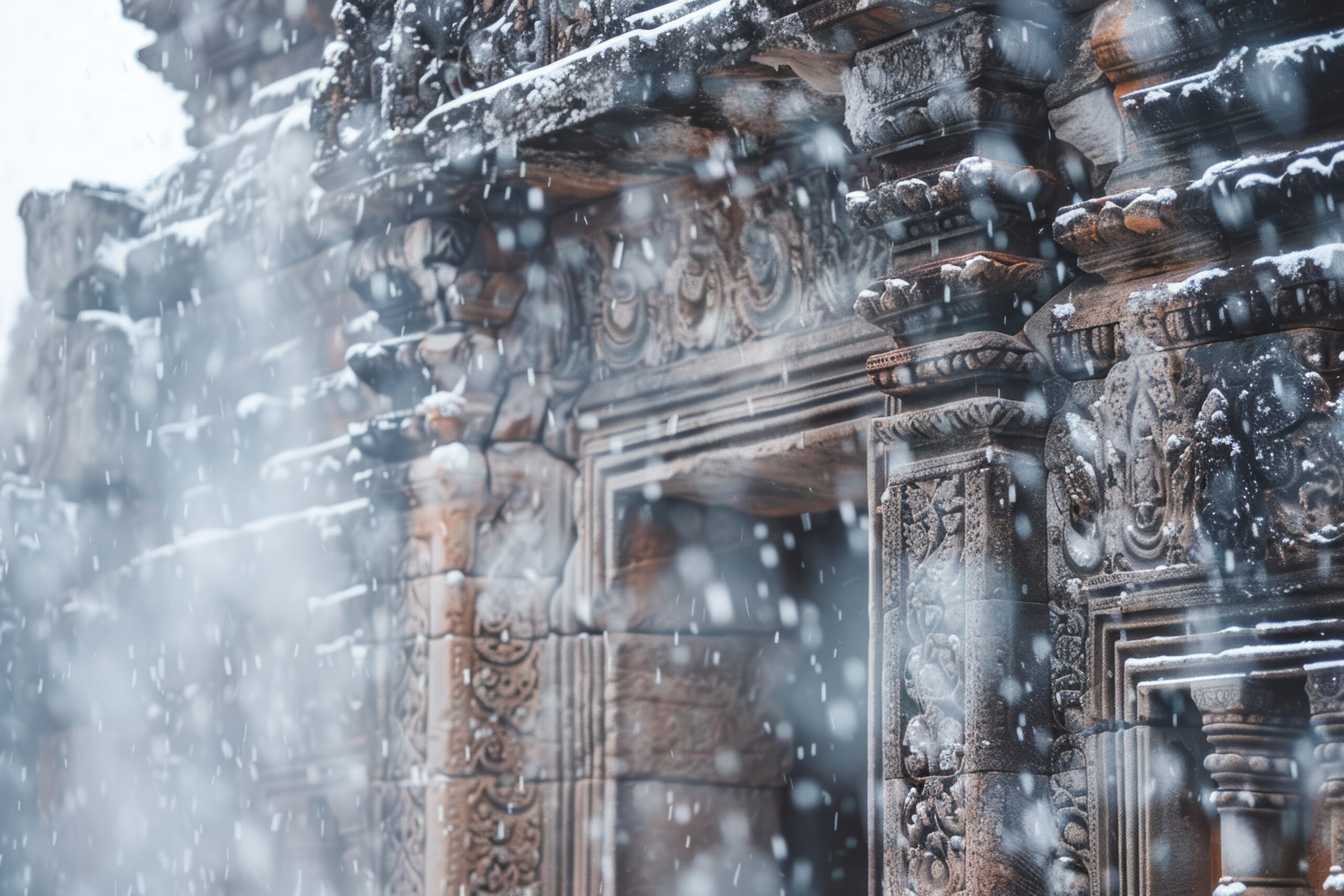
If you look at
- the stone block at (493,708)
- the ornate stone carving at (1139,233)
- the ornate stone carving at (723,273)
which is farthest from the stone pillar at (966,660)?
the stone block at (493,708)

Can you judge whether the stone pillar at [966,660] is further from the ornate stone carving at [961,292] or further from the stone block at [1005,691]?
the ornate stone carving at [961,292]

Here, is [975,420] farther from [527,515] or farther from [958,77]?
[527,515]

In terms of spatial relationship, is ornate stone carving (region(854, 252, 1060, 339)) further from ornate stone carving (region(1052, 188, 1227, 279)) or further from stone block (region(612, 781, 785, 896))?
stone block (region(612, 781, 785, 896))

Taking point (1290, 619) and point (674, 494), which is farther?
point (674, 494)

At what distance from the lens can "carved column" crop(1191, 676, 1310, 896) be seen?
2.63 meters

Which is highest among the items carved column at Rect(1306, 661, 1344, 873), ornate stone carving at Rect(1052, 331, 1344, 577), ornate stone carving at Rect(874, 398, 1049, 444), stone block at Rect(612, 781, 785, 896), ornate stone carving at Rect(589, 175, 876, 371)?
ornate stone carving at Rect(589, 175, 876, 371)

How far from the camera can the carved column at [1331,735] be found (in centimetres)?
251

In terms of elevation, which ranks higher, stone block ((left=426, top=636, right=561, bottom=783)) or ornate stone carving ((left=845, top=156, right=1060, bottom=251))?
ornate stone carving ((left=845, top=156, right=1060, bottom=251))

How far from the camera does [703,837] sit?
4301 millimetres

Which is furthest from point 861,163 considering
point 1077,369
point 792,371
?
point 1077,369

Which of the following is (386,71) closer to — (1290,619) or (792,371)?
(792,371)

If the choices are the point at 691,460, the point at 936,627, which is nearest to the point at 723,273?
the point at 691,460

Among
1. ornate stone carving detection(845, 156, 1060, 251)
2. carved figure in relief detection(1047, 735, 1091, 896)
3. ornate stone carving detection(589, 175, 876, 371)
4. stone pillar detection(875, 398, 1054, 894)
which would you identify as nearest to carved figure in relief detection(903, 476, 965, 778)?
stone pillar detection(875, 398, 1054, 894)

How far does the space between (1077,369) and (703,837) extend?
1792 mm
